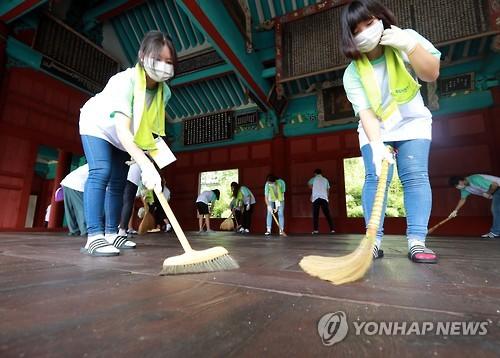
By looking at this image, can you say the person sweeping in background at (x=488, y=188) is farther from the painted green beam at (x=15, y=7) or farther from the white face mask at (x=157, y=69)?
the painted green beam at (x=15, y=7)

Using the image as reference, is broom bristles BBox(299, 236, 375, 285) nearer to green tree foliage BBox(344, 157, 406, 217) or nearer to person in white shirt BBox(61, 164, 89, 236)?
person in white shirt BBox(61, 164, 89, 236)

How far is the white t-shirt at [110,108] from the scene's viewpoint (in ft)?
3.84

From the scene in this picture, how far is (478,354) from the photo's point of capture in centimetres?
28

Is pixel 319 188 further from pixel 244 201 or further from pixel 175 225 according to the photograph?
pixel 175 225

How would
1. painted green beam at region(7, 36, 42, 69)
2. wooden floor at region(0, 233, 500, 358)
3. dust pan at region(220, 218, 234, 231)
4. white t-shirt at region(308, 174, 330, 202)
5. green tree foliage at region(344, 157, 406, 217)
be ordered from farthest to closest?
dust pan at region(220, 218, 234, 231), green tree foliage at region(344, 157, 406, 217), white t-shirt at region(308, 174, 330, 202), painted green beam at region(7, 36, 42, 69), wooden floor at region(0, 233, 500, 358)

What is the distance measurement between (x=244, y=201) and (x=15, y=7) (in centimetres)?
465

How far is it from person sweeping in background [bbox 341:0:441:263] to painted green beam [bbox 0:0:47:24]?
4.70m

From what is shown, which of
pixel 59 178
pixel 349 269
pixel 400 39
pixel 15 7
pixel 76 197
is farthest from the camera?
pixel 59 178

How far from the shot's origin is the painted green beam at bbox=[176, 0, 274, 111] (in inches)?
125

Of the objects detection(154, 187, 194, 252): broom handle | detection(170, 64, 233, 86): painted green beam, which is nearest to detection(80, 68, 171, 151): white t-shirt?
detection(154, 187, 194, 252): broom handle

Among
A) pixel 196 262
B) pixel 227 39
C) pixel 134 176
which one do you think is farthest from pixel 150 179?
pixel 227 39

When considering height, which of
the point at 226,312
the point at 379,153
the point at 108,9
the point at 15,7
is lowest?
the point at 226,312

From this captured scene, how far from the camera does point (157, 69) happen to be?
119cm

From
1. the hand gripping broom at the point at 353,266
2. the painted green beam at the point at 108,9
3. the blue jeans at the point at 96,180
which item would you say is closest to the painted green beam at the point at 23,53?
the painted green beam at the point at 108,9
